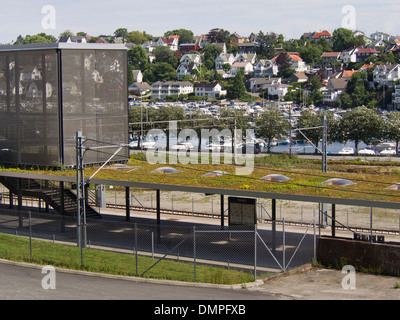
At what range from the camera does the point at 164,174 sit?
30.0m

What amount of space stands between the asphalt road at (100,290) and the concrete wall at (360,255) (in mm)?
4538

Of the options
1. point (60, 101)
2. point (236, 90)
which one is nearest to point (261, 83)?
point (236, 90)

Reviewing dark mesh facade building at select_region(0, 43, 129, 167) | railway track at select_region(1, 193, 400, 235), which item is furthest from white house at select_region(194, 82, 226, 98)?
dark mesh facade building at select_region(0, 43, 129, 167)

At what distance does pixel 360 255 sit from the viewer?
2253 centimetres

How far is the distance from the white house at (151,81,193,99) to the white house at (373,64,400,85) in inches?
2085

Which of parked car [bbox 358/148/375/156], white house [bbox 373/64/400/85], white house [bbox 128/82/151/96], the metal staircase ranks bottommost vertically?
parked car [bbox 358/148/375/156]

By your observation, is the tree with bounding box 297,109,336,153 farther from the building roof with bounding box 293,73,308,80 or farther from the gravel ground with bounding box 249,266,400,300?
the building roof with bounding box 293,73,308,80

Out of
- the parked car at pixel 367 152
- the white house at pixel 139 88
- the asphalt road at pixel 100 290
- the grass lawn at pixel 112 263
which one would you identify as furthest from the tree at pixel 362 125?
the white house at pixel 139 88

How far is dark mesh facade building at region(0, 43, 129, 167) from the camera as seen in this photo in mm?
33531

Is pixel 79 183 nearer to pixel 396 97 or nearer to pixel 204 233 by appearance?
pixel 204 233

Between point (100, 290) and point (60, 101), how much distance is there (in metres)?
16.2

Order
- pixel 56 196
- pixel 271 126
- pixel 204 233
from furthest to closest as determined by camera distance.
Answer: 1. pixel 271 126
2. pixel 56 196
3. pixel 204 233
